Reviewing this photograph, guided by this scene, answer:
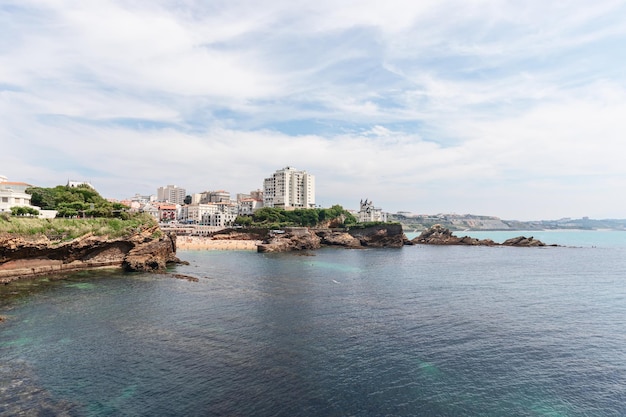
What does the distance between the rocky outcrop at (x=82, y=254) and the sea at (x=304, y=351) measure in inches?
234

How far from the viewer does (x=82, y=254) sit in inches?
2446

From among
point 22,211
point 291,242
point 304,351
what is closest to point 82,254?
point 22,211

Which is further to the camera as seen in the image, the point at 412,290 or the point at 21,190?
the point at 21,190

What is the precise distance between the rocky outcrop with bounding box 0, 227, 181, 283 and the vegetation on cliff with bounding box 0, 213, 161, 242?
0.86 meters

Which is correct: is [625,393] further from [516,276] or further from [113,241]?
[113,241]

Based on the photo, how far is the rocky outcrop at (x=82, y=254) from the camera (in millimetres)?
52031

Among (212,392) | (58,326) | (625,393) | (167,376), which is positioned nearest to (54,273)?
(58,326)

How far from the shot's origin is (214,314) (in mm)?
36719

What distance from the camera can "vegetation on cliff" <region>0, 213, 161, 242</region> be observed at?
5411 centimetres

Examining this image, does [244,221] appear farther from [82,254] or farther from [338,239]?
[82,254]

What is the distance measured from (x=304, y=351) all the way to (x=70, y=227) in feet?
176

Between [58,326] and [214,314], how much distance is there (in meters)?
13.5

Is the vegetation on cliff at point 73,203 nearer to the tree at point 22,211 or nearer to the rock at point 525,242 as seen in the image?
the tree at point 22,211

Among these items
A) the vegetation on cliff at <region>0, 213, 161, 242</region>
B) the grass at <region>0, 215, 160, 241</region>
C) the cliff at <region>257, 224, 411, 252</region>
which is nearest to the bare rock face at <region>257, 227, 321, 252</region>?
the cliff at <region>257, 224, 411, 252</region>
